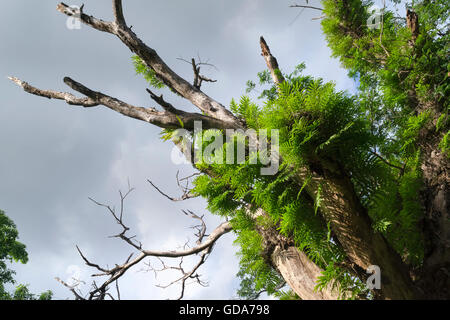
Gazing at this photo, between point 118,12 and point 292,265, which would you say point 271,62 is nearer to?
point 118,12

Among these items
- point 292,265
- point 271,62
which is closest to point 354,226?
point 292,265

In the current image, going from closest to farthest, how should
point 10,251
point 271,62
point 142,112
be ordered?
point 142,112 < point 271,62 < point 10,251

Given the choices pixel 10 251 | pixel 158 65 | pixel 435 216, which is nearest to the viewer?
pixel 435 216

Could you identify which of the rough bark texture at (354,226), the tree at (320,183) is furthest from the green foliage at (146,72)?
the rough bark texture at (354,226)

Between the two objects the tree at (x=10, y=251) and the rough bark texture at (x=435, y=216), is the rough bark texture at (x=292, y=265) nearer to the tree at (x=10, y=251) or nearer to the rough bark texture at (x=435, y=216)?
the rough bark texture at (x=435, y=216)

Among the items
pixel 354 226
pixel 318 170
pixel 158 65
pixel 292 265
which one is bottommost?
pixel 292 265

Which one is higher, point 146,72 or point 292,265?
point 146,72

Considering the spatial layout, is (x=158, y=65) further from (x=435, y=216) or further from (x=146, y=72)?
(x=435, y=216)

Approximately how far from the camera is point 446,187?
8.32 ft

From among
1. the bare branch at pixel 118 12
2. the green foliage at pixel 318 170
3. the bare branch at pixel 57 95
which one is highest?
the bare branch at pixel 118 12

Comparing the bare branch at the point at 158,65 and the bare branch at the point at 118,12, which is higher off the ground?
the bare branch at the point at 118,12

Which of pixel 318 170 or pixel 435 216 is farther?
pixel 435 216

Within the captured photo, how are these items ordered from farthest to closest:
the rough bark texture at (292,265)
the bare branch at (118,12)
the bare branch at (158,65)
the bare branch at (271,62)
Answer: the bare branch at (271,62) < the bare branch at (118,12) < the bare branch at (158,65) < the rough bark texture at (292,265)

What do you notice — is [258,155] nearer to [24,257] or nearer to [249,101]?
[249,101]
